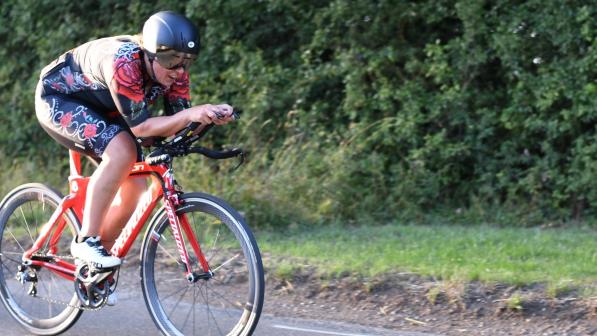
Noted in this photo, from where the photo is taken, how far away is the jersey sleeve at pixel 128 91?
4984 millimetres

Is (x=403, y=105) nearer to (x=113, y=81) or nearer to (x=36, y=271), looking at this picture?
(x=36, y=271)

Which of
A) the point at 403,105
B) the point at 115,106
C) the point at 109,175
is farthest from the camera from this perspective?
the point at 403,105

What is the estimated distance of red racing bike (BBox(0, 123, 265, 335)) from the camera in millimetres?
5086

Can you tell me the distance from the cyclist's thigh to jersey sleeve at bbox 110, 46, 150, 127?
322mm

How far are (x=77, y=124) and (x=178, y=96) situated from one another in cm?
59

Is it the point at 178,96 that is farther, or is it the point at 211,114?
the point at 178,96

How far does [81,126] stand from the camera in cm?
536

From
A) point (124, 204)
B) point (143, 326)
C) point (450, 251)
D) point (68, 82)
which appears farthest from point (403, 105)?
point (68, 82)

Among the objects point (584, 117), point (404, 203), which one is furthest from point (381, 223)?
point (584, 117)

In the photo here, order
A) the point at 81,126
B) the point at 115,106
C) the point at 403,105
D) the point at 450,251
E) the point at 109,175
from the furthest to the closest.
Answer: the point at 403,105 → the point at 450,251 → the point at 115,106 → the point at 81,126 → the point at 109,175

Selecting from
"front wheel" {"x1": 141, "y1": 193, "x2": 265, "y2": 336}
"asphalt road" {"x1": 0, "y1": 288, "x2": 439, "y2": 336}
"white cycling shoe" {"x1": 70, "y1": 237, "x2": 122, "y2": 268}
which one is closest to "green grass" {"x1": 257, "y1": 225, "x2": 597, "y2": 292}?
"asphalt road" {"x1": 0, "y1": 288, "x2": 439, "y2": 336}

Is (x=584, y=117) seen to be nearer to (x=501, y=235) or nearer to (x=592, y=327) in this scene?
(x=501, y=235)

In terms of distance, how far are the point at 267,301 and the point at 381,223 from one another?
320cm

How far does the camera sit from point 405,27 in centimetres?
1070
